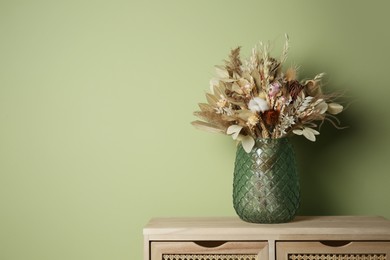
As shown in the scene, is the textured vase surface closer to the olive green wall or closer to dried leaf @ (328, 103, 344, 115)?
dried leaf @ (328, 103, 344, 115)

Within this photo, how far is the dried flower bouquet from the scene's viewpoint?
1840mm

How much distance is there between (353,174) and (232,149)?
0.52 metres

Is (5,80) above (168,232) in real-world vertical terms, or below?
above

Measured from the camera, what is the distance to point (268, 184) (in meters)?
1.86

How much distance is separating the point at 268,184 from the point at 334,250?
317 millimetres

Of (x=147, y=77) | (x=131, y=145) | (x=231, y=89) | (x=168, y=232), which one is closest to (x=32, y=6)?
(x=147, y=77)

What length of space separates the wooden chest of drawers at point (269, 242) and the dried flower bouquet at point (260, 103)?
31 centimetres

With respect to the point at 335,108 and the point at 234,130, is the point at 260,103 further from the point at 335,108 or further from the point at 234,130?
the point at 335,108

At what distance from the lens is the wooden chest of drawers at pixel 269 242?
69.9 inches

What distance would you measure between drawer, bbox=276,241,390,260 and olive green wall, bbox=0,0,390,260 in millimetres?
408

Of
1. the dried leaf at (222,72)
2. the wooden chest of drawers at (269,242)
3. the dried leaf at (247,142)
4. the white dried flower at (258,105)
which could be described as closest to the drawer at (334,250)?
the wooden chest of drawers at (269,242)

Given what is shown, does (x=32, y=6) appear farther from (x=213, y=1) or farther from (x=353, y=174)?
(x=353, y=174)

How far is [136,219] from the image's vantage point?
2199 millimetres

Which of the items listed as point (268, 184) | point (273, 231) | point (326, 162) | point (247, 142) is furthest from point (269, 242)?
point (326, 162)
